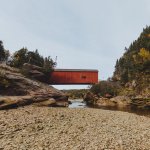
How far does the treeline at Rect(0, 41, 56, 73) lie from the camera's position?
5325 cm

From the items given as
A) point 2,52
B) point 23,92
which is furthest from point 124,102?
point 2,52

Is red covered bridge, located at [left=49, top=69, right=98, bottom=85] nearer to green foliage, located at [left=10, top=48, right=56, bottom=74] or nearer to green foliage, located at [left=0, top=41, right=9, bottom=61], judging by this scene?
green foliage, located at [left=10, top=48, right=56, bottom=74]

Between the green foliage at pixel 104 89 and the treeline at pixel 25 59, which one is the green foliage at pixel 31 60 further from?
the green foliage at pixel 104 89

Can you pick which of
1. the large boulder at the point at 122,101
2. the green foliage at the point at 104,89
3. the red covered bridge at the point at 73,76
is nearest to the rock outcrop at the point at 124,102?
the large boulder at the point at 122,101

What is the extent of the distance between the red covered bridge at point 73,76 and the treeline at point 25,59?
3.08 m

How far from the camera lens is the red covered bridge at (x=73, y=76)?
60.0 m

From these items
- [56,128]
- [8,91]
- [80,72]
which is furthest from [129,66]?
[56,128]

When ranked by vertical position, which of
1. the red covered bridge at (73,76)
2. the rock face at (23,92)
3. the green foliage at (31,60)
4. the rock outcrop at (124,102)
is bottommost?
the rock outcrop at (124,102)

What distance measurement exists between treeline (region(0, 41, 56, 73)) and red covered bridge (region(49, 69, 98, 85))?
3077 mm

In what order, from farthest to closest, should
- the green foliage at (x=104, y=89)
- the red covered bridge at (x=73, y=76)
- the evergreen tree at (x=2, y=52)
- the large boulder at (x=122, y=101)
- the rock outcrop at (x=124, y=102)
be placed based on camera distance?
1. the green foliage at (x=104, y=89)
2. the red covered bridge at (x=73, y=76)
3. the evergreen tree at (x=2, y=52)
4. the large boulder at (x=122, y=101)
5. the rock outcrop at (x=124, y=102)

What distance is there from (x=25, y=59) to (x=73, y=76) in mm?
Answer: 13717

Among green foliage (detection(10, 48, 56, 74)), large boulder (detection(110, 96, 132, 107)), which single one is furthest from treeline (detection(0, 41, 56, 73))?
large boulder (detection(110, 96, 132, 107))

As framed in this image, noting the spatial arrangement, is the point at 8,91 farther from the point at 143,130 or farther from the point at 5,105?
the point at 143,130

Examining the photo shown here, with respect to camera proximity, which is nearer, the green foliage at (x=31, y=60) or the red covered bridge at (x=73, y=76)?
the green foliage at (x=31, y=60)
